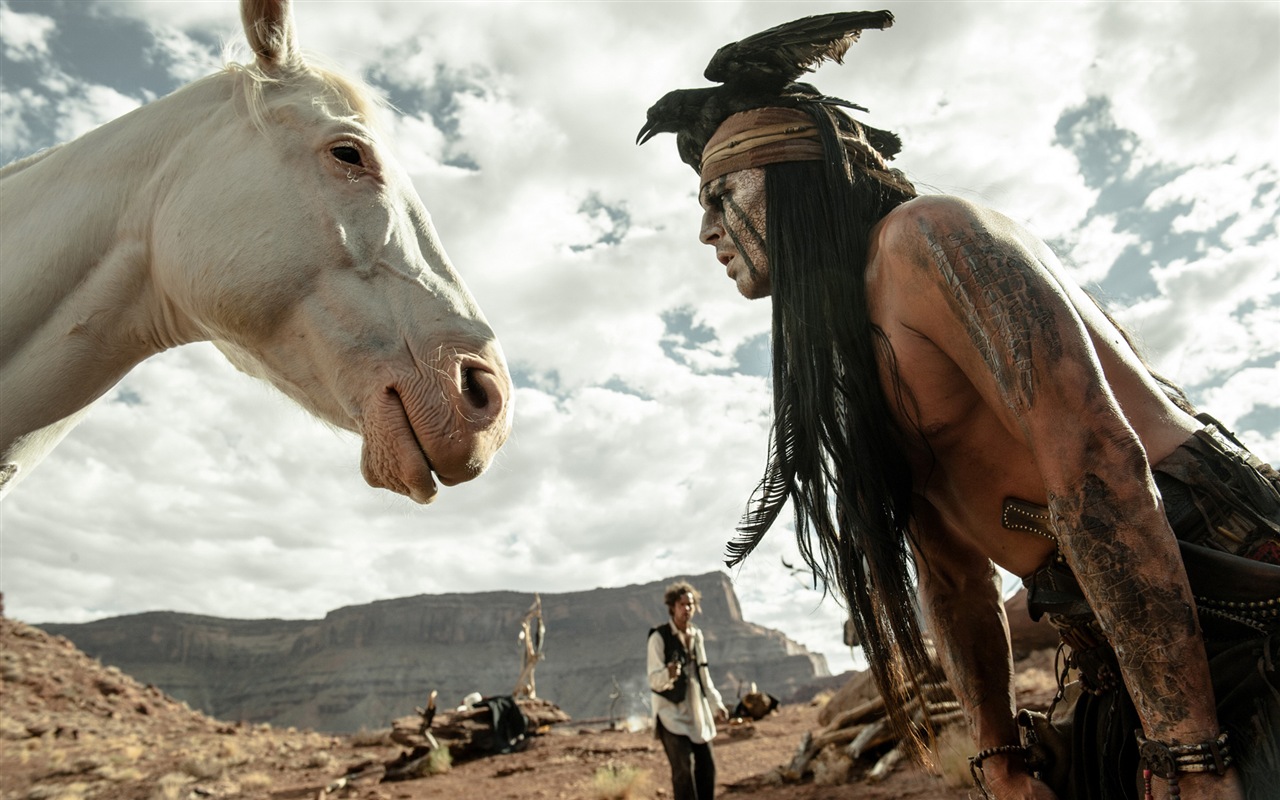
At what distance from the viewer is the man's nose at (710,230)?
193cm

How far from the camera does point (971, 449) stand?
Answer: 158 cm

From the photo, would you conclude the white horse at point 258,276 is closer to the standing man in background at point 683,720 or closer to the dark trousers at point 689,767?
the standing man in background at point 683,720

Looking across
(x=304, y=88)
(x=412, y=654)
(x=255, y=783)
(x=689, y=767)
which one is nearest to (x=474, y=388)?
(x=304, y=88)

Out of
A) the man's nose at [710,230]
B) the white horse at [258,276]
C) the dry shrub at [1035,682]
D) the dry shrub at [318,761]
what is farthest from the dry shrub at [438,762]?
the man's nose at [710,230]

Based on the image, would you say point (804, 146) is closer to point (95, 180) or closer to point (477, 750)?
point (95, 180)

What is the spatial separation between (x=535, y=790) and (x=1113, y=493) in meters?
11.8

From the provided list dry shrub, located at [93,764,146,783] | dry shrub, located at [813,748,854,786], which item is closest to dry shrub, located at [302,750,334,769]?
dry shrub, located at [93,764,146,783]

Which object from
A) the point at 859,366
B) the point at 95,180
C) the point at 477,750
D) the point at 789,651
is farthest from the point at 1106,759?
the point at 789,651

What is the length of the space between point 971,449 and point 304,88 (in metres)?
2.16

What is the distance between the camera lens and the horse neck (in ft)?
6.64

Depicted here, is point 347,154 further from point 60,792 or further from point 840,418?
point 60,792

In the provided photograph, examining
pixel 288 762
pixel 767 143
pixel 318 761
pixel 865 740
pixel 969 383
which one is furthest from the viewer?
pixel 288 762

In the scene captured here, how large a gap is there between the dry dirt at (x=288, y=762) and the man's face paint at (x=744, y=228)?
6.32 meters

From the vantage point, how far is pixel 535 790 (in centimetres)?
1145
